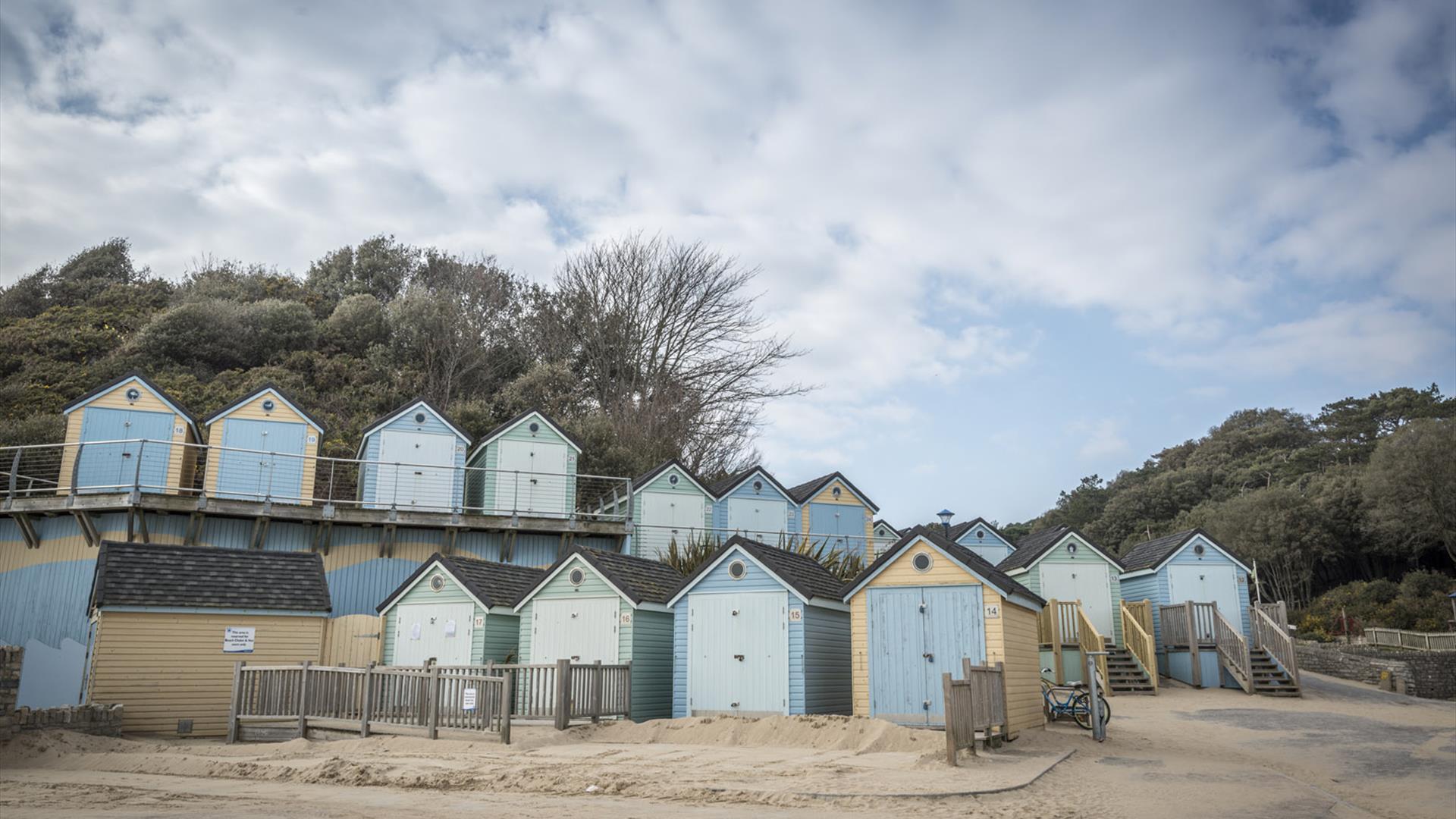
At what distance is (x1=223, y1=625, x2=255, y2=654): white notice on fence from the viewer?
798 inches

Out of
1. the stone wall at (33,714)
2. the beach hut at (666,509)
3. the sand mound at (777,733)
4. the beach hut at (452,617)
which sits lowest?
the sand mound at (777,733)

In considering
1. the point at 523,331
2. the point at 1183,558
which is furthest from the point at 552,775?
the point at 523,331

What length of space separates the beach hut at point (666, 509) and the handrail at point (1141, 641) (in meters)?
11.9

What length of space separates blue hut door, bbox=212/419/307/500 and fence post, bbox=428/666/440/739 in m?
13.1

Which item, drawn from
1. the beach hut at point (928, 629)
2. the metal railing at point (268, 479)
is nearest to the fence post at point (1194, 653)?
the beach hut at point (928, 629)

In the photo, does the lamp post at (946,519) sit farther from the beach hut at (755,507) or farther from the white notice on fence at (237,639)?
the white notice on fence at (237,639)

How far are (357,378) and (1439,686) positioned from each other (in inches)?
1605

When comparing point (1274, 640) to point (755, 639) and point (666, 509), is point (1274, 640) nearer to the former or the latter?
point (755, 639)

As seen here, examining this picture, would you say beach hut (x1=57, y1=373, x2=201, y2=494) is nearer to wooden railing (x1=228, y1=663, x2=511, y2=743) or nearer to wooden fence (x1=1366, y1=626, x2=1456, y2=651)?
wooden railing (x1=228, y1=663, x2=511, y2=743)

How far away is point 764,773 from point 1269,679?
17473mm

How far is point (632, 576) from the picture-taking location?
65.2 feet

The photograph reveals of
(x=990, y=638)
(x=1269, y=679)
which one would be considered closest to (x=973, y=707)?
(x=990, y=638)

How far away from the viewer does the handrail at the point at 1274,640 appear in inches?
930

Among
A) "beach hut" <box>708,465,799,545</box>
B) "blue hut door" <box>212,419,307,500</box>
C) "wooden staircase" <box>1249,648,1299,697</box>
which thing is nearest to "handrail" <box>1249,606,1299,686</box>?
"wooden staircase" <box>1249,648,1299,697</box>
